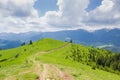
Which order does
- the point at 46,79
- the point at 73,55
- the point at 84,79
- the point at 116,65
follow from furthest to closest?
1. the point at 116,65
2. the point at 73,55
3. the point at 84,79
4. the point at 46,79

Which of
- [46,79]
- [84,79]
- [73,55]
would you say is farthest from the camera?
[73,55]

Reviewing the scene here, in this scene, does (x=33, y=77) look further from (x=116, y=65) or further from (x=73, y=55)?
(x=116, y=65)

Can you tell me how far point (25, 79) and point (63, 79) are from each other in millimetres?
8075

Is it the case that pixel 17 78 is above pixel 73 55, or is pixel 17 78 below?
above

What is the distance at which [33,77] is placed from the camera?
51.7 metres

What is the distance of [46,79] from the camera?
162 feet

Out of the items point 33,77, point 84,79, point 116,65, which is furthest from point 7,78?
point 116,65

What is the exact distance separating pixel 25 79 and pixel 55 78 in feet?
21.3

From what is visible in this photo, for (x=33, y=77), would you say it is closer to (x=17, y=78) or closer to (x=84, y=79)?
(x=17, y=78)

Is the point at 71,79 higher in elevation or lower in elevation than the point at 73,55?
higher

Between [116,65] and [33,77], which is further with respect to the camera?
[116,65]

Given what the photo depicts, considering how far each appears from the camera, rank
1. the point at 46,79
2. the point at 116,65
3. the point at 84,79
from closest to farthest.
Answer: the point at 46,79
the point at 84,79
the point at 116,65

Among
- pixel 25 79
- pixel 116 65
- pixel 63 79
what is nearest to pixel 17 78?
pixel 25 79

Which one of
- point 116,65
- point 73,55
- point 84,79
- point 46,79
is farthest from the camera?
point 116,65
